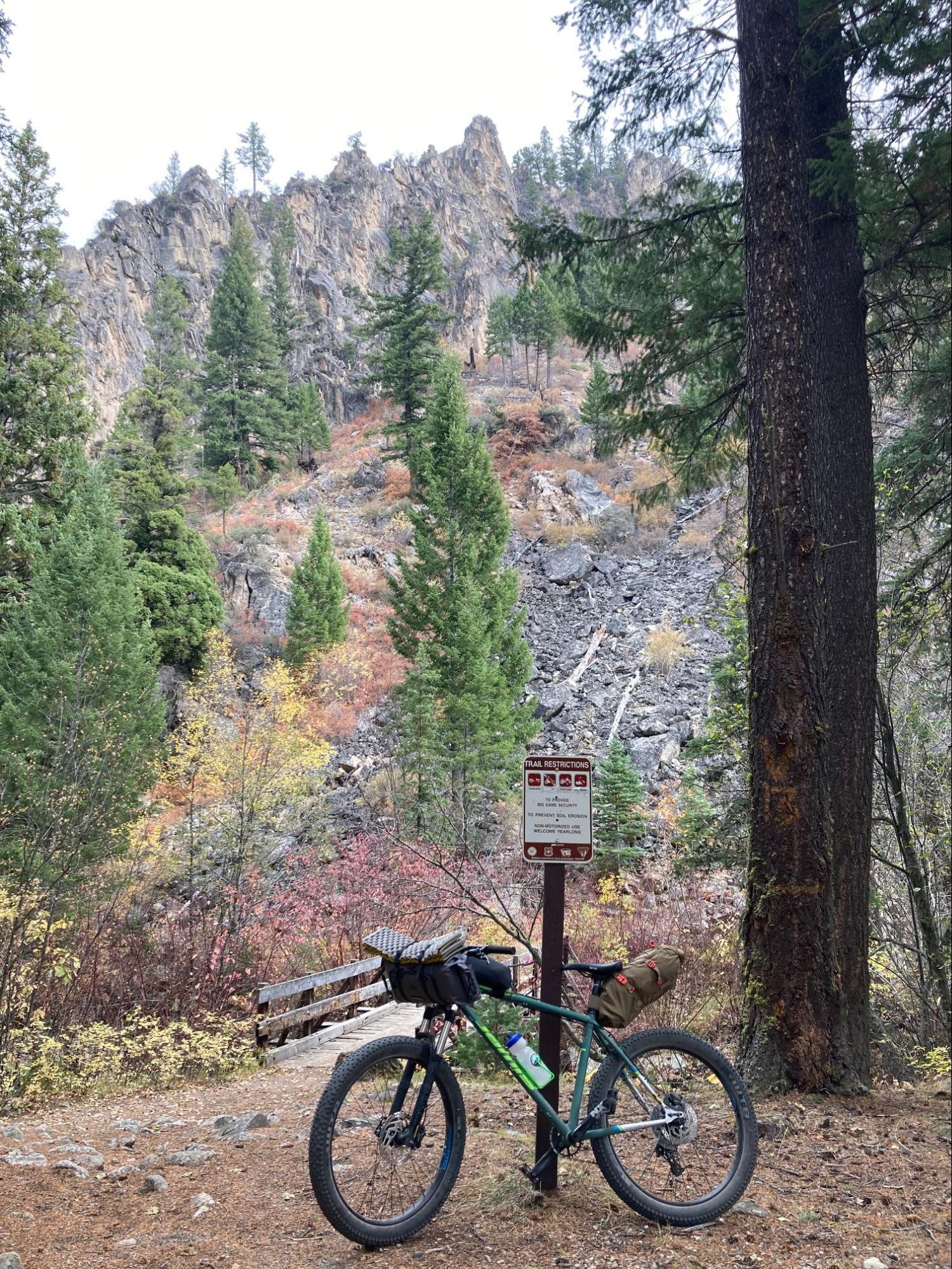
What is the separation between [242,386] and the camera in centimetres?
4459

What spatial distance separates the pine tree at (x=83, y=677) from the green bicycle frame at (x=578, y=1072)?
5349 mm

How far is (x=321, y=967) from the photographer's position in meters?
10.8

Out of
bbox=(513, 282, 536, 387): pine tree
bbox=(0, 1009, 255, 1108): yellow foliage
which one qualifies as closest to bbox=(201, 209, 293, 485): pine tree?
bbox=(513, 282, 536, 387): pine tree

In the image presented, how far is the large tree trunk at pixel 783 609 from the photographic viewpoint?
4371 mm

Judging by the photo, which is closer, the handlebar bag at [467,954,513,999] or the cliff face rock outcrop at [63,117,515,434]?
the handlebar bag at [467,954,513,999]

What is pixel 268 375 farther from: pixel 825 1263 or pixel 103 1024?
pixel 825 1263

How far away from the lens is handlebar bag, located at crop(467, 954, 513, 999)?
3.12 meters

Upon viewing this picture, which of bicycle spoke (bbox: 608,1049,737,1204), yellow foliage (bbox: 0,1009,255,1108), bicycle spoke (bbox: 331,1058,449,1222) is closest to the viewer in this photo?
bicycle spoke (bbox: 331,1058,449,1222)

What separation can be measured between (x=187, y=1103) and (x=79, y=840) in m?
2.26

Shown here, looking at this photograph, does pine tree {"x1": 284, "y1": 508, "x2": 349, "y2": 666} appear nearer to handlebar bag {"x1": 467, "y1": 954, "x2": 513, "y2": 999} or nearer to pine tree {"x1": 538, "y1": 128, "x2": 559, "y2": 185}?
handlebar bag {"x1": 467, "y1": 954, "x2": 513, "y2": 999}

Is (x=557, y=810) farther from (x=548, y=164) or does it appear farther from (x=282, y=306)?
(x=548, y=164)

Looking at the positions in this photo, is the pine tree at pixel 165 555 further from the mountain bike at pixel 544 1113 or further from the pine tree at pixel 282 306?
the pine tree at pixel 282 306

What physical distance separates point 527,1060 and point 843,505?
360 cm

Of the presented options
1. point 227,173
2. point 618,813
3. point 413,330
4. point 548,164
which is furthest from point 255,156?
point 618,813
